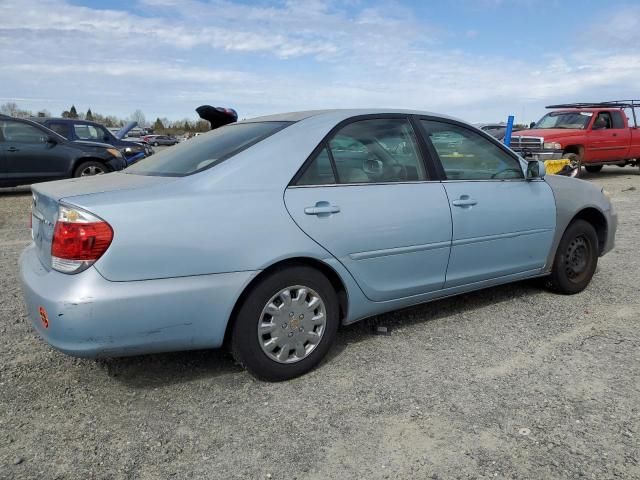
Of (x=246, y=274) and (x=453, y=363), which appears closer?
(x=246, y=274)

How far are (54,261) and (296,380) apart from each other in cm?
143

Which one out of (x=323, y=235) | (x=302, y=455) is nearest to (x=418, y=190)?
(x=323, y=235)

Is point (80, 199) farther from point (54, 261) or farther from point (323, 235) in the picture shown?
point (323, 235)

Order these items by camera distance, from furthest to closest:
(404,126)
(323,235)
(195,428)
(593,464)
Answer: (404,126)
(323,235)
(195,428)
(593,464)

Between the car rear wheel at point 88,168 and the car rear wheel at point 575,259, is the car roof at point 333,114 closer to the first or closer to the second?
the car rear wheel at point 575,259

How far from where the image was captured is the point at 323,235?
3201 millimetres

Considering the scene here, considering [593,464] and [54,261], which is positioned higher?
[54,261]

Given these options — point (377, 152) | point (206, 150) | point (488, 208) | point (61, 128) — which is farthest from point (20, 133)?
point (488, 208)

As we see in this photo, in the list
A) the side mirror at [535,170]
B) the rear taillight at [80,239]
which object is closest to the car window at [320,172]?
the rear taillight at [80,239]

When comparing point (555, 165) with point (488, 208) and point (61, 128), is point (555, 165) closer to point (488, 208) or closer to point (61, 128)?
point (488, 208)

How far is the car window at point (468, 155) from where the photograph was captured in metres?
3.96

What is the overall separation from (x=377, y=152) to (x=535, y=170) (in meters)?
1.42

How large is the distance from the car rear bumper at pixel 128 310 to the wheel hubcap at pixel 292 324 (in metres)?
0.25

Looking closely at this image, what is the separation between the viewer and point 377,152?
12.0 feet
